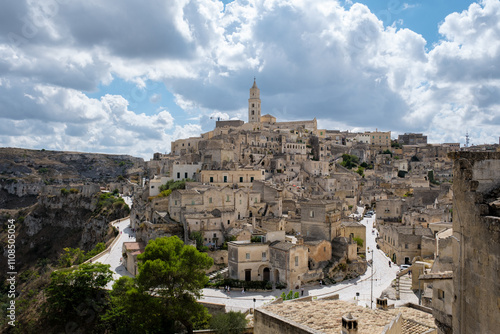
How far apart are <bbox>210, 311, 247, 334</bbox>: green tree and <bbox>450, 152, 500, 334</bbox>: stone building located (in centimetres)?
1621

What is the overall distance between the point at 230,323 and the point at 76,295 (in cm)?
1356

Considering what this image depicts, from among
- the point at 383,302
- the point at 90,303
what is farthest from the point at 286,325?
the point at 90,303

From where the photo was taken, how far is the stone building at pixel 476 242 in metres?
5.80

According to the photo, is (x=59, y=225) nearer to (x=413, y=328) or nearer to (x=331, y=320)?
(x=331, y=320)

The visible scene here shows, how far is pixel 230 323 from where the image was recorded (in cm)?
2175

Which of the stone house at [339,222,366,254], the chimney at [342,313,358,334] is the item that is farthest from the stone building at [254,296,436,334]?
the stone house at [339,222,366,254]

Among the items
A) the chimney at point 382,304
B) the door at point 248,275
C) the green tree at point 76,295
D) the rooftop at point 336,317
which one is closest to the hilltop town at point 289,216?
the door at point 248,275

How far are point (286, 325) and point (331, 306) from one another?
13.5 feet

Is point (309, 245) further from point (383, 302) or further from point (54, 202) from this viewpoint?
point (54, 202)

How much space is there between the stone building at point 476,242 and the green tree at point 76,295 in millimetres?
27584

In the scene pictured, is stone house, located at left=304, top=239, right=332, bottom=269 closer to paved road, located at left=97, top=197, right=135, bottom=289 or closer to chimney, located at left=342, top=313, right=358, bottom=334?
paved road, located at left=97, top=197, right=135, bottom=289

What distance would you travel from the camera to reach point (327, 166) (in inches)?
2992

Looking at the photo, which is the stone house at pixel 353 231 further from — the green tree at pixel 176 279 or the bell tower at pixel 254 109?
the bell tower at pixel 254 109

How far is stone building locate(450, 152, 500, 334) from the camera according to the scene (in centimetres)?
580
